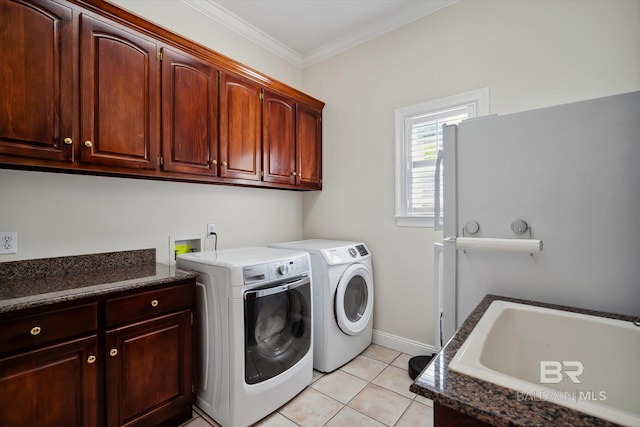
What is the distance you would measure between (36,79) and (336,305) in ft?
7.05

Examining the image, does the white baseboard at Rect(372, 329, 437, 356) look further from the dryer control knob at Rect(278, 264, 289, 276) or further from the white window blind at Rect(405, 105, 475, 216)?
the dryer control knob at Rect(278, 264, 289, 276)

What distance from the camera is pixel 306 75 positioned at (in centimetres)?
325

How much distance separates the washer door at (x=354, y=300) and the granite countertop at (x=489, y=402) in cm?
145

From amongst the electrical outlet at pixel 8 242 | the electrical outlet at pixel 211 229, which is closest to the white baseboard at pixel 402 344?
the electrical outlet at pixel 211 229

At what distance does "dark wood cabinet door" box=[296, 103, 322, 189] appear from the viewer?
2.77 m

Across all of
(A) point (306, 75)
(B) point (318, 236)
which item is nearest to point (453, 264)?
(B) point (318, 236)

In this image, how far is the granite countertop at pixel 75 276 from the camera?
4.03 ft

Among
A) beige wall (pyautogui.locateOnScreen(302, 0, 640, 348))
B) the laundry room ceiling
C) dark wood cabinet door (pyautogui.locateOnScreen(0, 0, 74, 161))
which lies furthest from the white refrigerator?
dark wood cabinet door (pyautogui.locateOnScreen(0, 0, 74, 161))

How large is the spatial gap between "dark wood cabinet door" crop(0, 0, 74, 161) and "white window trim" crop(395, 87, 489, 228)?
2.23 m

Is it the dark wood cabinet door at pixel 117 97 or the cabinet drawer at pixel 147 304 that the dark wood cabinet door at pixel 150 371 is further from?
the dark wood cabinet door at pixel 117 97

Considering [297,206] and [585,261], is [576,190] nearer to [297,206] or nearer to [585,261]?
[585,261]

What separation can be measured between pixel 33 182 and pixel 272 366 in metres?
1.71

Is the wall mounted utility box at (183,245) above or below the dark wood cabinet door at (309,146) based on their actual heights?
below

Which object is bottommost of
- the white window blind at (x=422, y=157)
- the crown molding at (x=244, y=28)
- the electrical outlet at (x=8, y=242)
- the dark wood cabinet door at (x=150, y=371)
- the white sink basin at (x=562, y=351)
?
Result: the dark wood cabinet door at (x=150, y=371)
